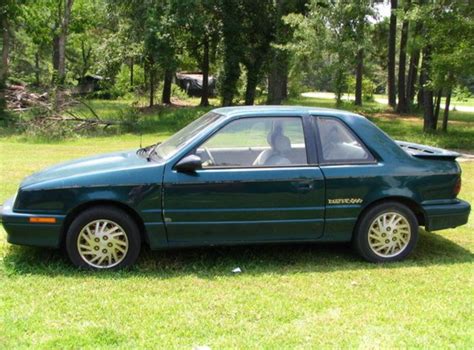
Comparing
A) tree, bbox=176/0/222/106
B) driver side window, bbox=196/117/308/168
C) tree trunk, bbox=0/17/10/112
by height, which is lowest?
driver side window, bbox=196/117/308/168

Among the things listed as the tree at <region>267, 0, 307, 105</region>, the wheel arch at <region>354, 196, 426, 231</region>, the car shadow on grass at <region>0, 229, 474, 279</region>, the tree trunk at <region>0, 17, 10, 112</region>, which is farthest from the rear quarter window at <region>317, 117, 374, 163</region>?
the tree at <region>267, 0, 307, 105</region>

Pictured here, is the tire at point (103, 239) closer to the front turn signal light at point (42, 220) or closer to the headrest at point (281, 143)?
the front turn signal light at point (42, 220)

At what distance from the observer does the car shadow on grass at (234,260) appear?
5430 millimetres

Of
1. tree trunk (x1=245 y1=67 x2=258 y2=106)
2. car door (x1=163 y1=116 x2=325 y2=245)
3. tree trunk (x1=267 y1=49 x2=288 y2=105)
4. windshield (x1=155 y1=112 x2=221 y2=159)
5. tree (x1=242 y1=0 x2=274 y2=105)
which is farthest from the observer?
tree trunk (x1=245 y1=67 x2=258 y2=106)

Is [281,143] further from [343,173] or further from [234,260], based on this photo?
[234,260]

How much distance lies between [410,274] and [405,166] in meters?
1.12

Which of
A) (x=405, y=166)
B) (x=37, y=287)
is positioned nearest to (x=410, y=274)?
(x=405, y=166)

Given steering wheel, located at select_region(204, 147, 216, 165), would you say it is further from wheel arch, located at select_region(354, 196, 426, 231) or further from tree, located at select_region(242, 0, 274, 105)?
tree, located at select_region(242, 0, 274, 105)

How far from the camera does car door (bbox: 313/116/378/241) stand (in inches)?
223

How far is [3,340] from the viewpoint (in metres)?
3.94

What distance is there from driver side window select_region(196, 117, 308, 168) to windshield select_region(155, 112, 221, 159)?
0.78 feet

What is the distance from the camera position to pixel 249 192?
548cm

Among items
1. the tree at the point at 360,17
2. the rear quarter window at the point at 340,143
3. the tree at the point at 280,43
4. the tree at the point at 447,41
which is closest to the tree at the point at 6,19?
the tree at the point at 280,43

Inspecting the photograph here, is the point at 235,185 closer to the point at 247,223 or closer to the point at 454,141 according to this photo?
the point at 247,223
